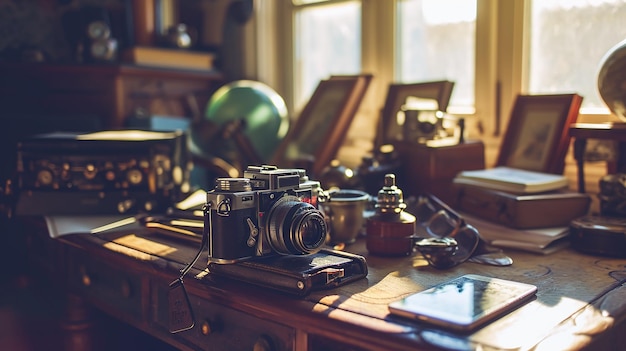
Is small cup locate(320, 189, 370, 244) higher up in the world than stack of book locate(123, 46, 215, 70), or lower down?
lower down

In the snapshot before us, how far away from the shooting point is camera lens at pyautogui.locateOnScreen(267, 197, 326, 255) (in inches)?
47.8

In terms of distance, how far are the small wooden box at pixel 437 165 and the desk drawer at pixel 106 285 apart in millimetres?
896

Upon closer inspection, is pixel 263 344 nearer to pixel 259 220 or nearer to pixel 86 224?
pixel 259 220

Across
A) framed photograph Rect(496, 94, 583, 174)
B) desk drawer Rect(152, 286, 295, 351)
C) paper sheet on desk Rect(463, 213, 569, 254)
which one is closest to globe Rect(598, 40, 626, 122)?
framed photograph Rect(496, 94, 583, 174)

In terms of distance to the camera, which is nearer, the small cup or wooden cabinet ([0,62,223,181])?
the small cup

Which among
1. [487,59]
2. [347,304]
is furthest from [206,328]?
[487,59]

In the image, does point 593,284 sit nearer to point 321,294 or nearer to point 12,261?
point 321,294

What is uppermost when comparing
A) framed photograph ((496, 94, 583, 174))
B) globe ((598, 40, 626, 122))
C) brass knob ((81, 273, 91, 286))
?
globe ((598, 40, 626, 122))

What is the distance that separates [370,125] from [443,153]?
719mm

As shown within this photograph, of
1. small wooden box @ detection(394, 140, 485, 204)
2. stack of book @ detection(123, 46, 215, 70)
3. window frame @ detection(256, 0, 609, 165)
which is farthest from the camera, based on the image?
stack of book @ detection(123, 46, 215, 70)

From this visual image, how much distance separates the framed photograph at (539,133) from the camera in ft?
6.02

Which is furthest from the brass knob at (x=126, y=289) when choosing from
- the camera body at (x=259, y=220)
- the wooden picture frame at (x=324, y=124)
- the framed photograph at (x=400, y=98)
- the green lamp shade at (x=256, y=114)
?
the green lamp shade at (x=256, y=114)

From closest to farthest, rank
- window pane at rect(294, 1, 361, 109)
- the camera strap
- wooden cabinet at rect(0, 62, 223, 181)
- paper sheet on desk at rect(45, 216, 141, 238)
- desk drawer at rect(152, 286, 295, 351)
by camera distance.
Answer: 1. desk drawer at rect(152, 286, 295, 351)
2. the camera strap
3. paper sheet on desk at rect(45, 216, 141, 238)
4. wooden cabinet at rect(0, 62, 223, 181)
5. window pane at rect(294, 1, 361, 109)

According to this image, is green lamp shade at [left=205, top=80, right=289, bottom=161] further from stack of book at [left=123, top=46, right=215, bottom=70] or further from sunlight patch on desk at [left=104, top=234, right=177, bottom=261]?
sunlight patch on desk at [left=104, top=234, right=177, bottom=261]
